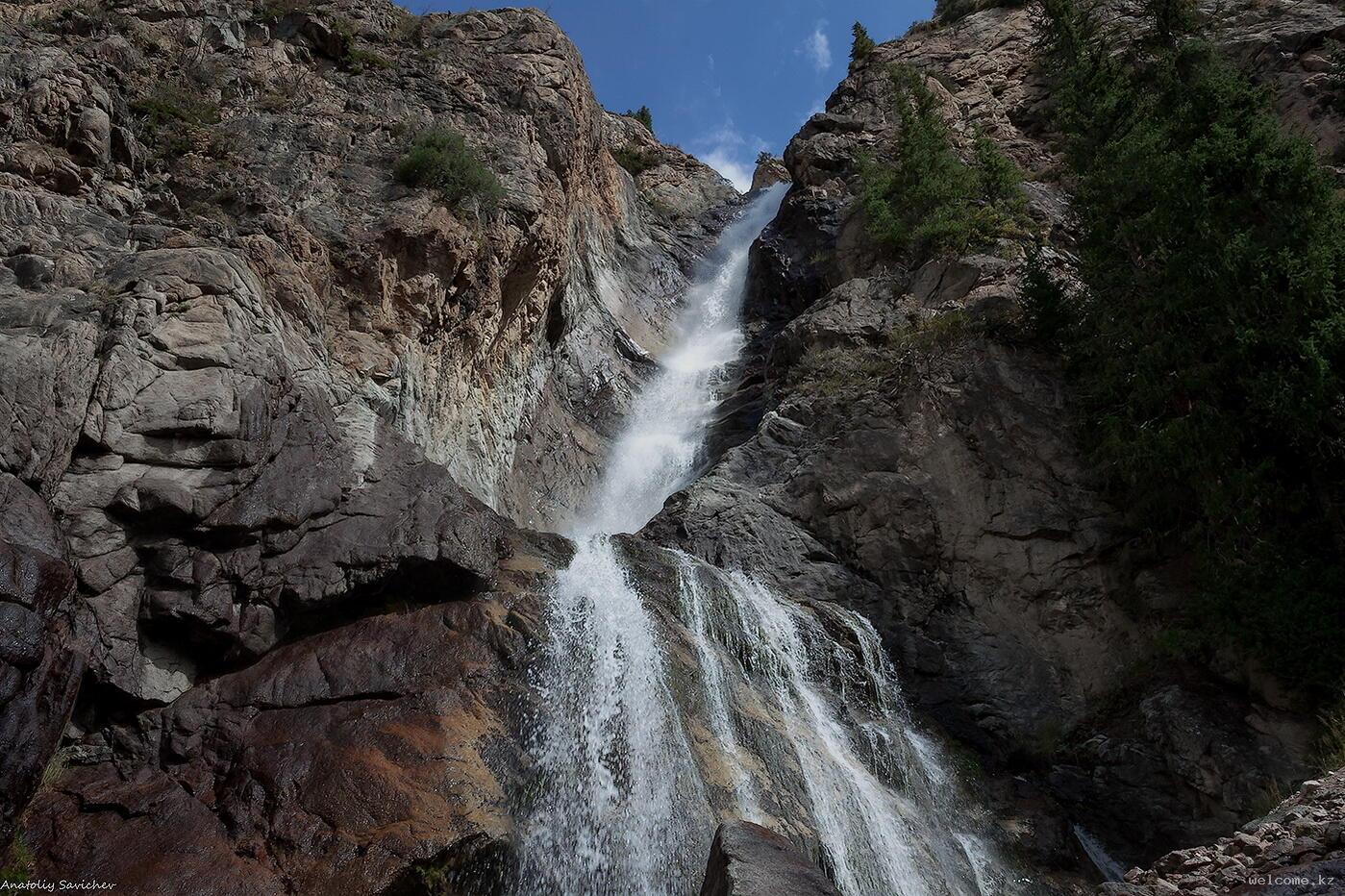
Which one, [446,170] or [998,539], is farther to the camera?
[446,170]

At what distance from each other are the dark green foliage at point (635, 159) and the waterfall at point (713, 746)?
34.8 meters

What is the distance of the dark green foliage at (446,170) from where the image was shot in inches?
645

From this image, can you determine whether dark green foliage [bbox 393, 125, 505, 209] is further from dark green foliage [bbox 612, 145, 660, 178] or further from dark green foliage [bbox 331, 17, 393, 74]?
dark green foliage [bbox 612, 145, 660, 178]

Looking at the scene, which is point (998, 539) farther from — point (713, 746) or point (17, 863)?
point (17, 863)

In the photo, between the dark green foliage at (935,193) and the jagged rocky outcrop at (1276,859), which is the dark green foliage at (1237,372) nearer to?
the jagged rocky outcrop at (1276,859)

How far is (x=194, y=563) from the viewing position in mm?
9281

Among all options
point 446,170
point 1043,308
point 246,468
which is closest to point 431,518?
point 246,468

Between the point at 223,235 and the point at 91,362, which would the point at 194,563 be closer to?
the point at 91,362

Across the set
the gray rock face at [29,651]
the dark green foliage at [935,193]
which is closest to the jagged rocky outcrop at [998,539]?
the dark green foliage at [935,193]

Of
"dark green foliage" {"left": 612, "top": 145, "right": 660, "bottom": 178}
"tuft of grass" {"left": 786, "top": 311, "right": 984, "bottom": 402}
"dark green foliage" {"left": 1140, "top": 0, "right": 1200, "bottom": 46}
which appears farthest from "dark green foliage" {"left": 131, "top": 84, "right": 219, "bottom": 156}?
"dark green foliage" {"left": 612, "top": 145, "right": 660, "bottom": 178}

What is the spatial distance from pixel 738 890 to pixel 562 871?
2.72 m

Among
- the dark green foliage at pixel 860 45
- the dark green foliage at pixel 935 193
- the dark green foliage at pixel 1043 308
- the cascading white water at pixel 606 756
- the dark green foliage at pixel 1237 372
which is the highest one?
the dark green foliage at pixel 860 45

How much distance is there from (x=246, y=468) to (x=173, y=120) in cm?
919

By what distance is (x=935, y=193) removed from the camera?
22.5m
